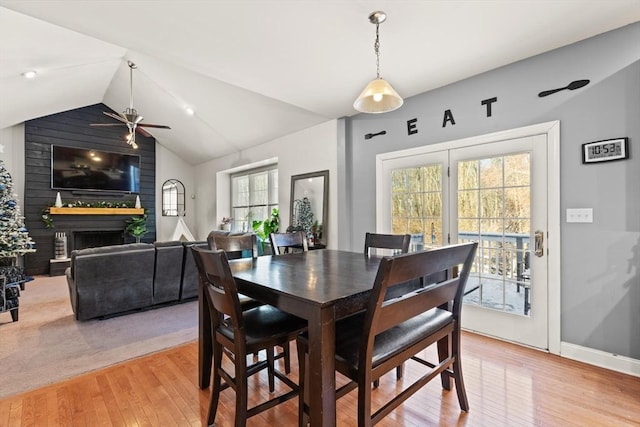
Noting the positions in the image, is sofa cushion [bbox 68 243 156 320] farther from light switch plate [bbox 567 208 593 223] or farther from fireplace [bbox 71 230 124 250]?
light switch plate [bbox 567 208 593 223]

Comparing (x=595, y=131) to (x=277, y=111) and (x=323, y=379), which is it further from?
(x=277, y=111)

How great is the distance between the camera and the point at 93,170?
6.68 m

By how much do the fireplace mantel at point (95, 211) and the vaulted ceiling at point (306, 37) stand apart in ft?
7.84

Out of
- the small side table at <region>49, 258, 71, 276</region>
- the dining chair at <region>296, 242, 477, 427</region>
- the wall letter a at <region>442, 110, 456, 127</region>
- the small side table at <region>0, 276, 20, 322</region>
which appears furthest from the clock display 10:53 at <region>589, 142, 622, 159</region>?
the small side table at <region>49, 258, 71, 276</region>

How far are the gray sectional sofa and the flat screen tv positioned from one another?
12.8 ft

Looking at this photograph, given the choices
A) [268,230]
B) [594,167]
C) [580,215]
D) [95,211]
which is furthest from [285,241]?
[95,211]

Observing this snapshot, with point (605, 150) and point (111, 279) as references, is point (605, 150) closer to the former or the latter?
point (605, 150)

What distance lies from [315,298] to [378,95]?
1437mm

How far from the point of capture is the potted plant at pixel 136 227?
22.9 ft

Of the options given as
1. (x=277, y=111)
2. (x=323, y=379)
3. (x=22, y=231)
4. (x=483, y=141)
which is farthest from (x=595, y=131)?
(x=22, y=231)

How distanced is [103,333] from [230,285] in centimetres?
249

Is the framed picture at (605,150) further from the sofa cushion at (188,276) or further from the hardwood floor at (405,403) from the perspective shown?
the sofa cushion at (188,276)

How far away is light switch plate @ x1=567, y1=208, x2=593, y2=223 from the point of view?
2320 mm

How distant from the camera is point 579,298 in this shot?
238cm
